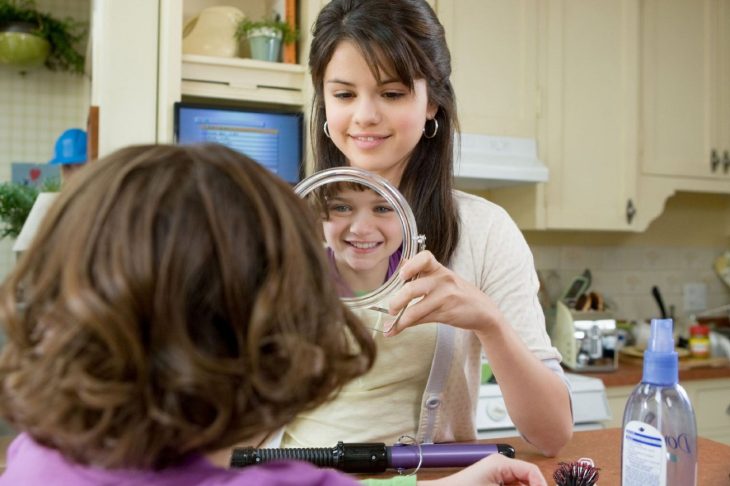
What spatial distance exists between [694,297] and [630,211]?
27.7 inches

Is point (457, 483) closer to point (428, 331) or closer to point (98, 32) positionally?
point (428, 331)

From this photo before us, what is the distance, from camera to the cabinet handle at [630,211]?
2.55 metres

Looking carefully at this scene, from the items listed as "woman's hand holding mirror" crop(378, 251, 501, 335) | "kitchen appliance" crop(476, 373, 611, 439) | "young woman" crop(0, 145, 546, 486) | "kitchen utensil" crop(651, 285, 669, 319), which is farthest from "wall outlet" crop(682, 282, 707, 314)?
"young woman" crop(0, 145, 546, 486)

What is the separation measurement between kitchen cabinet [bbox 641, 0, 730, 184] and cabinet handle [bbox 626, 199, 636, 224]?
0.46ft

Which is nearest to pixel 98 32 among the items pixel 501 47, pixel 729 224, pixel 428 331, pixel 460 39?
pixel 460 39

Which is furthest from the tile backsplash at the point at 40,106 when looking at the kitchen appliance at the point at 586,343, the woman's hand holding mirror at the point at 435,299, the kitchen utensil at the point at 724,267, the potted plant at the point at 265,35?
the kitchen utensil at the point at 724,267

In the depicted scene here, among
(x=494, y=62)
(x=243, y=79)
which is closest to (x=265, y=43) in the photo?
(x=243, y=79)

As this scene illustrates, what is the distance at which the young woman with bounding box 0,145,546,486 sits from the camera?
42 centimetres

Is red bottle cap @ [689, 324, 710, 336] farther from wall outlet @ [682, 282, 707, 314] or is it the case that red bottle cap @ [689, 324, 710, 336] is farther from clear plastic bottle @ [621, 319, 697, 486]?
clear plastic bottle @ [621, 319, 697, 486]

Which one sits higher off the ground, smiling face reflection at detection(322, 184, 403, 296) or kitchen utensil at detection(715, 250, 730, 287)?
smiling face reflection at detection(322, 184, 403, 296)

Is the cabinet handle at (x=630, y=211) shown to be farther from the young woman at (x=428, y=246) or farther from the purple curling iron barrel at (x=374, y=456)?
the purple curling iron barrel at (x=374, y=456)

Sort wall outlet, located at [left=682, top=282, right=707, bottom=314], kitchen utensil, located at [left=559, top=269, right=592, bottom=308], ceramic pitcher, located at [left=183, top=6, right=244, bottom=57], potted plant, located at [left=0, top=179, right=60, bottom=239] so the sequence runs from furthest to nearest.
A: wall outlet, located at [left=682, top=282, right=707, bottom=314]
kitchen utensil, located at [left=559, top=269, right=592, bottom=308]
potted plant, located at [left=0, top=179, right=60, bottom=239]
ceramic pitcher, located at [left=183, top=6, right=244, bottom=57]

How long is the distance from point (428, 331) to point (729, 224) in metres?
2.57

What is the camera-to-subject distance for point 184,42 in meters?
2.07
